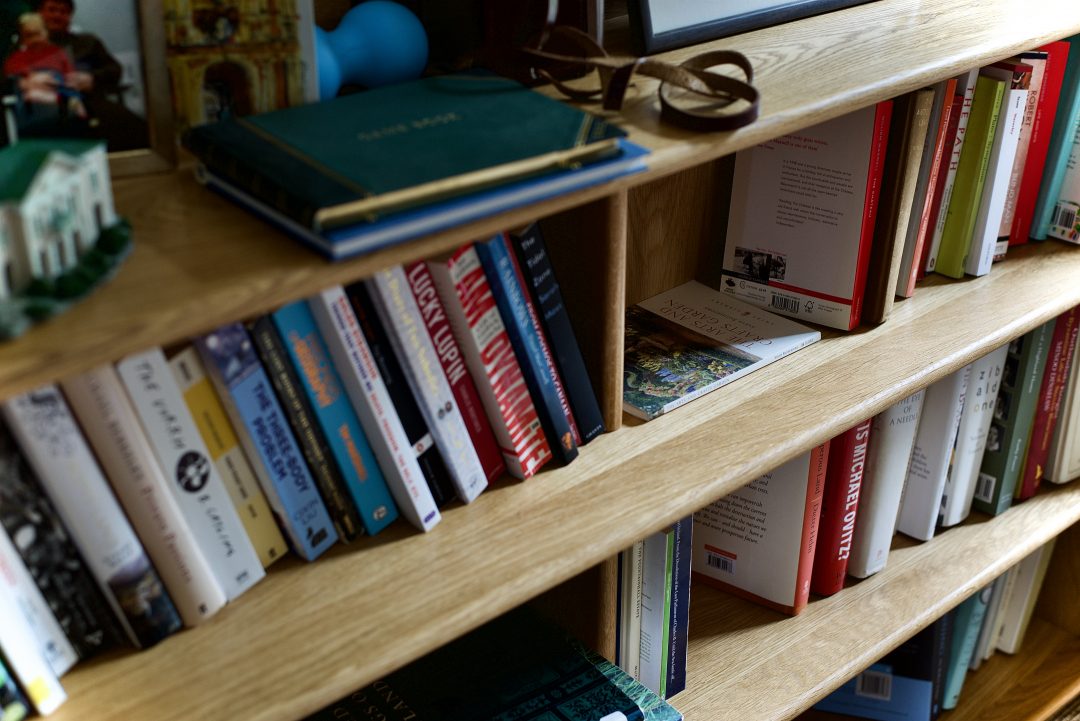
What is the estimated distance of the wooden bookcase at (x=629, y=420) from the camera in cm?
76

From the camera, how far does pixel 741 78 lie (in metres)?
1.04

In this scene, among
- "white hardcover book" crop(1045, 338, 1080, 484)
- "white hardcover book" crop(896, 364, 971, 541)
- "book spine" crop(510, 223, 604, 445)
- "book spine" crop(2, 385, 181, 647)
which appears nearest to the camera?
"book spine" crop(2, 385, 181, 647)

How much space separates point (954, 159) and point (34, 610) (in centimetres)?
111

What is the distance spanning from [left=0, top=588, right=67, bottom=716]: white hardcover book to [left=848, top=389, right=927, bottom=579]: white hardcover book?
3.20 feet

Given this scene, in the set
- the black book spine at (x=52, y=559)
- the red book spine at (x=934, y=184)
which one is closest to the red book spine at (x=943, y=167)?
the red book spine at (x=934, y=184)

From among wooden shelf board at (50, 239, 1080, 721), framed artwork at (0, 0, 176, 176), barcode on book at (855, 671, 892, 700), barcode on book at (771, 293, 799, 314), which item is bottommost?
barcode on book at (855, 671, 892, 700)

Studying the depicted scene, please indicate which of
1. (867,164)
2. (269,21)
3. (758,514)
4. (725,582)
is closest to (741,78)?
(867,164)

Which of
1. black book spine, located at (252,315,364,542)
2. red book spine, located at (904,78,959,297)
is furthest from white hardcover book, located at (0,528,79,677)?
red book spine, located at (904,78,959,297)

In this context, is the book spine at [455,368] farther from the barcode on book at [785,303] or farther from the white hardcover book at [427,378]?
the barcode on book at [785,303]

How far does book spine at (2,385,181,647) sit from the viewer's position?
75 centimetres

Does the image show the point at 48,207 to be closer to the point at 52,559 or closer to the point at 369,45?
the point at 52,559

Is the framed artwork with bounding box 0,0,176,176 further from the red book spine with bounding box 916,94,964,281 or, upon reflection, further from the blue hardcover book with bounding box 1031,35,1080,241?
the blue hardcover book with bounding box 1031,35,1080,241

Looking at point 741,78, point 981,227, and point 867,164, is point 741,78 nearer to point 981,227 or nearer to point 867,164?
point 867,164

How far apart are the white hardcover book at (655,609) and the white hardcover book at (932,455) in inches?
19.2
